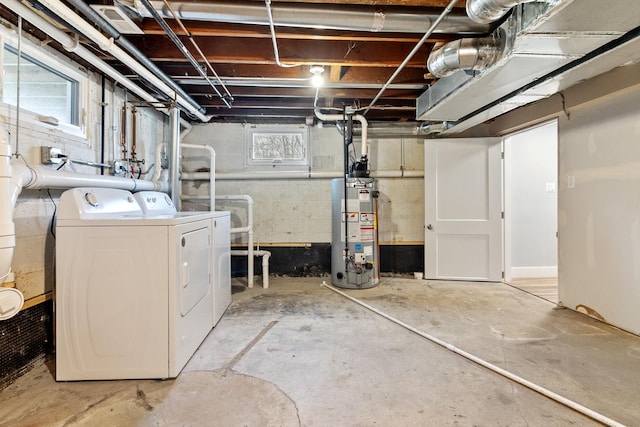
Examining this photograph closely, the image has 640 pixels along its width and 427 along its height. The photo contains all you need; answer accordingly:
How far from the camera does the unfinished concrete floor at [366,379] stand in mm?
1460

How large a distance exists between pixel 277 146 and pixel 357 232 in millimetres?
1684

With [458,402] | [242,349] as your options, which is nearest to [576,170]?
[458,402]

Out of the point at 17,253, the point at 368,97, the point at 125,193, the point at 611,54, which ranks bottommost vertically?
the point at 17,253

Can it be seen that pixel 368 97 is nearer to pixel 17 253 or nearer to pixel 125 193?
pixel 125 193

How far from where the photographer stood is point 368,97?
3.41 meters

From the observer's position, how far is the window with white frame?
1838 millimetres

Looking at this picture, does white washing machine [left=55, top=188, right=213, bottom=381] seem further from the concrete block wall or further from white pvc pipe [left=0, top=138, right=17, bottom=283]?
the concrete block wall

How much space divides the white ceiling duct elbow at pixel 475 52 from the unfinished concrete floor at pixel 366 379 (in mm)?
1988

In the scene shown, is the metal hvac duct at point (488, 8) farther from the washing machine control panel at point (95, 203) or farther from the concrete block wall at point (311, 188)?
the concrete block wall at point (311, 188)

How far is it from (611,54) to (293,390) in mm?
2735

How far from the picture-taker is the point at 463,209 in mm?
3834

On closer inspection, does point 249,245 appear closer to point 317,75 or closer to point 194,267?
point 194,267

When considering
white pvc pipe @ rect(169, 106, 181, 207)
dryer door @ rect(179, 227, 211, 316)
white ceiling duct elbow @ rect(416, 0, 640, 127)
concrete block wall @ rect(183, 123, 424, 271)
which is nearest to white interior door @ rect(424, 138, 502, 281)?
concrete block wall @ rect(183, 123, 424, 271)

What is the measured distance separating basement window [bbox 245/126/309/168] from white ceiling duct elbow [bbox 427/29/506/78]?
2.41 meters
